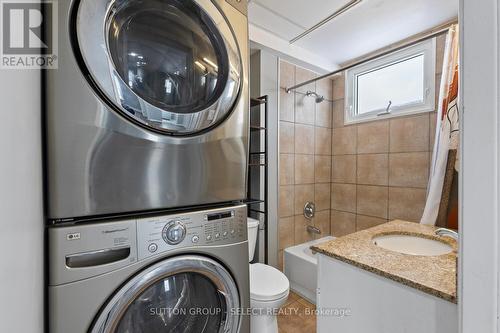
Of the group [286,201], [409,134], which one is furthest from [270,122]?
[409,134]

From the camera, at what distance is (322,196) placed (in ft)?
8.65

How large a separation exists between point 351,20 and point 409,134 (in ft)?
3.69

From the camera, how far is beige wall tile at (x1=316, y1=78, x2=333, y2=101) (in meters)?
2.57

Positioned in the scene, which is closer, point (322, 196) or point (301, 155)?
point (301, 155)

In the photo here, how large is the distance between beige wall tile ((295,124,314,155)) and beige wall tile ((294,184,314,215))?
0.39 meters

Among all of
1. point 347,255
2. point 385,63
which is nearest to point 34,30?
point 347,255

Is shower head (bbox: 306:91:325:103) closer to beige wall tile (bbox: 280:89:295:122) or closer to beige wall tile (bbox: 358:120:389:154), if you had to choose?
beige wall tile (bbox: 280:89:295:122)

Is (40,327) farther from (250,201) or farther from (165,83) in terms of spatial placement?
(250,201)

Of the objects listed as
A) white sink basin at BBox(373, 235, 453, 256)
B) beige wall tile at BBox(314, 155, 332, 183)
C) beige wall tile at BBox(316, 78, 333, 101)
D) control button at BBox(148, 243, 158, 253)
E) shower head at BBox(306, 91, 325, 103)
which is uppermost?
beige wall tile at BBox(316, 78, 333, 101)

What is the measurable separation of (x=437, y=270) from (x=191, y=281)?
90cm

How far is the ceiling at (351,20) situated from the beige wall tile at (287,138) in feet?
2.49

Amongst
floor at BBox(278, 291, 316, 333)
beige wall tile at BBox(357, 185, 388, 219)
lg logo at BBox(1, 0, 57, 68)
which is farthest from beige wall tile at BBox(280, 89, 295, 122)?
Result: lg logo at BBox(1, 0, 57, 68)

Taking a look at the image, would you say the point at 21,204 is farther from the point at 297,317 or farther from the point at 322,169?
the point at 322,169

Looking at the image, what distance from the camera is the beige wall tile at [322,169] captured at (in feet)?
8.45
